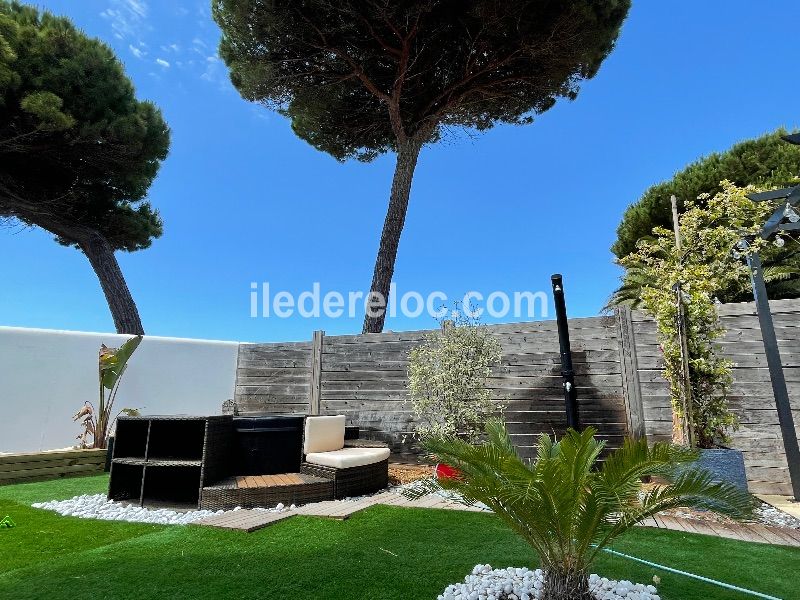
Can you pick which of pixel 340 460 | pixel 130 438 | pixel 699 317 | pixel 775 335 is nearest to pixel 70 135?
pixel 130 438

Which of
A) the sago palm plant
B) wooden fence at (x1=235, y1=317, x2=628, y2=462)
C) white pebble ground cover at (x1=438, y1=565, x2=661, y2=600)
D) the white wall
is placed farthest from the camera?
the white wall

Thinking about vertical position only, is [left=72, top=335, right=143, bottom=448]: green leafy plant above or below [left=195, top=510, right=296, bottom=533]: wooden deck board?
above

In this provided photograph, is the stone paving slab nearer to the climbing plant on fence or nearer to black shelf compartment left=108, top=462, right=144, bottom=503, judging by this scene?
the climbing plant on fence

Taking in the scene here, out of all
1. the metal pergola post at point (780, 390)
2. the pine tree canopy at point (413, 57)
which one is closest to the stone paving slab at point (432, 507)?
the metal pergola post at point (780, 390)

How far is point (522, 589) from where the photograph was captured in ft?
8.85

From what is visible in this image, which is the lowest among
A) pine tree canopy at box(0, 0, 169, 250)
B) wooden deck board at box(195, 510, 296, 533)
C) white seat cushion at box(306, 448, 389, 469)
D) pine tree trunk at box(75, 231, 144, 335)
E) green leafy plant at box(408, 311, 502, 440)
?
wooden deck board at box(195, 510, 296, 533)

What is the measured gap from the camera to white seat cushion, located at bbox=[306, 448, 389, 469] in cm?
560

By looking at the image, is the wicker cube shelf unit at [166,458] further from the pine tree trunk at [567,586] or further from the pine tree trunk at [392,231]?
the pine tree trunk at [392,231]

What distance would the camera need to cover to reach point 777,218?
579 cm

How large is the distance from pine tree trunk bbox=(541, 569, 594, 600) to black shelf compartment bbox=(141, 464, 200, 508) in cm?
424

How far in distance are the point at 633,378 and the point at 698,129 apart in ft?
24.2

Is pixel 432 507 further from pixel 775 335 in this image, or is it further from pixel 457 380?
pixel 775 335

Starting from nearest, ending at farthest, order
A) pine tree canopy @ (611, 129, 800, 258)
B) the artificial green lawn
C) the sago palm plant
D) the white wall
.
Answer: the sago palm plant → the artificial green lawn → the white wall → pine tree canopy @ (611, 129, 800, 258)

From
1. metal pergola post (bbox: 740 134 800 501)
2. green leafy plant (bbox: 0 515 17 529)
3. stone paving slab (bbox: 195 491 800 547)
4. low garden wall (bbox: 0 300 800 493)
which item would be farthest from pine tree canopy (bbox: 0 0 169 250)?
metal pergola post (bbox: 740 134 800 501)
